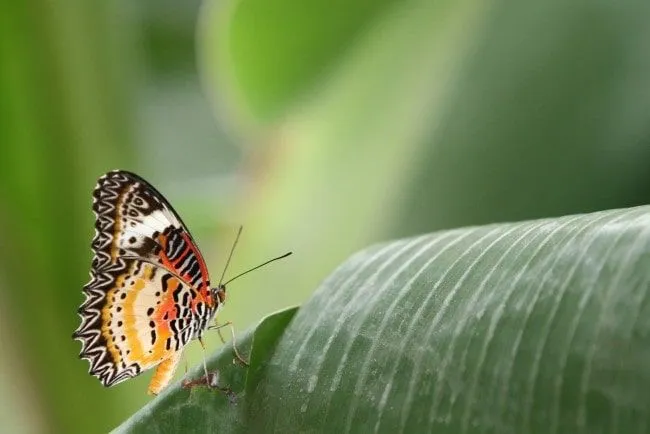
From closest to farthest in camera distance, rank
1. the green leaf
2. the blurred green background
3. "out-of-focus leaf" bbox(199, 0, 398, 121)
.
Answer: the green leaf
the blurred green background
"out-of-focus leaf" bbox(199, 0, 398, 121)

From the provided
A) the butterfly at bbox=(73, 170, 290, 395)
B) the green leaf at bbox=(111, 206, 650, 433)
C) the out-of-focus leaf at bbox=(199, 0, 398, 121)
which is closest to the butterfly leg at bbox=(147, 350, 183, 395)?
the butterfly at bbox=(73, 170, 290, 395)

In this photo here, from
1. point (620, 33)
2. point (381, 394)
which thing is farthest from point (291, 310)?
point (620, 33)

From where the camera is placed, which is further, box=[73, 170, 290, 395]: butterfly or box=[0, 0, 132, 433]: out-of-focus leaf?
box=[0, 0, 132, 433]: out-of-focus leaf

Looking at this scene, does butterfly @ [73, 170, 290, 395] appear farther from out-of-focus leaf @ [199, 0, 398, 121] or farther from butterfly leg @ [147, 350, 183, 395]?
out-of-focus leaf @ [199, 0, 398, 121]

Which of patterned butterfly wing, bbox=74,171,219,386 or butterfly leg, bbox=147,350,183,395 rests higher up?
patterned butterfly wing, bbox=74,171,219,386

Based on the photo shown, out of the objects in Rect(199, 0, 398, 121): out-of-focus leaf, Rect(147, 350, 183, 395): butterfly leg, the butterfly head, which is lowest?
Rect(147, 350, 183, 395): butterfly leg

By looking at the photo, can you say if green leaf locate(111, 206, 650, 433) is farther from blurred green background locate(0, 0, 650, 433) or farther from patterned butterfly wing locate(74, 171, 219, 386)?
blurred green background locate(0, 0, 650, 433)

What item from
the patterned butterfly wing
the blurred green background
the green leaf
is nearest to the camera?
the green leaf

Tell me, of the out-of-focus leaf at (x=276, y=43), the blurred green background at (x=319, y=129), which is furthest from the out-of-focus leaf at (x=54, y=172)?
the out-of-focus leaf at (x=276, y=43)

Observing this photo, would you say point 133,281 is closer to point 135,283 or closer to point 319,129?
point 135,283
